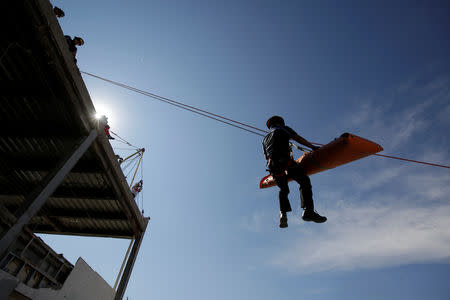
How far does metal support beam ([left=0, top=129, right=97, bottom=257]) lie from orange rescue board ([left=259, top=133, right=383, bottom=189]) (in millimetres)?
6235

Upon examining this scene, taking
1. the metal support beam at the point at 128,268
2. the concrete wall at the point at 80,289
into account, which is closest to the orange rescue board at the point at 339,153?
the metal support beam at the point at 128,268

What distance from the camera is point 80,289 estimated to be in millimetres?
8992

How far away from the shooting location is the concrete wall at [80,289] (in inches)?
298

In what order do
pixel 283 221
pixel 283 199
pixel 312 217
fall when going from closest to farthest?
pixel 312 217 < pixel 283 221 < pixel 283 199

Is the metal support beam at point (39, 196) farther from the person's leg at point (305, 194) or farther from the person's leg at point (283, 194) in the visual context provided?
the person's leg at point (305, 194)

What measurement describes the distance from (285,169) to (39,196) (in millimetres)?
5957

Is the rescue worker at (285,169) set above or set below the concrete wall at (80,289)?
above

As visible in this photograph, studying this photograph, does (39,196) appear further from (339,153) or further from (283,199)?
(339,153)

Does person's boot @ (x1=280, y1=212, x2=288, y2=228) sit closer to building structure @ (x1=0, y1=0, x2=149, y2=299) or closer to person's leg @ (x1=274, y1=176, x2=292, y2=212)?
person's leg @ (x1=274, y1=176, x2=292, y2=212)

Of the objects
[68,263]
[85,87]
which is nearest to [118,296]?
[68,263]

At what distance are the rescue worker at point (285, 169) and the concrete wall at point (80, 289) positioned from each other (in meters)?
8.31

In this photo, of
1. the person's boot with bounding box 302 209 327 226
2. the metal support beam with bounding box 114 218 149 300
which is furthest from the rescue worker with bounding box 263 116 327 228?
the metal support beam with bounding box 114 218 149 300

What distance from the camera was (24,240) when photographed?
794cm

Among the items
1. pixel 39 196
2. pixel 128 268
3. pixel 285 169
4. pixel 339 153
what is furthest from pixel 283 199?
pixel 128 268
